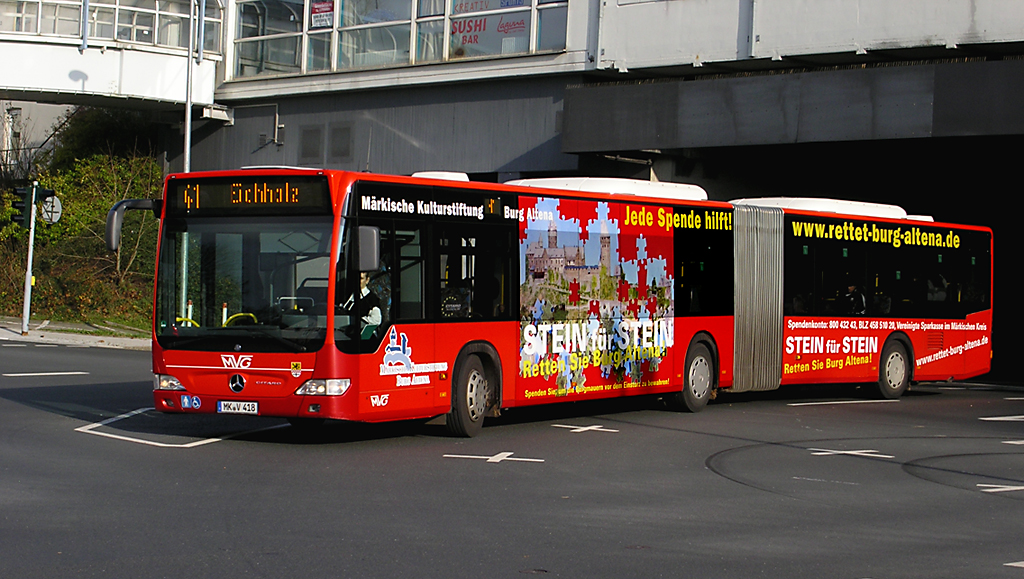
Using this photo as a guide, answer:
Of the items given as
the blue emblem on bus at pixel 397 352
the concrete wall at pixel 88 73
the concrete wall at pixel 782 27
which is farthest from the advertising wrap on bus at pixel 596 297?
the concrete wall at pixel 88 73

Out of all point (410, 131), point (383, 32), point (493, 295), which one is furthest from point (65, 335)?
point (493, 295)

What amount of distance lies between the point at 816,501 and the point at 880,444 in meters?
4.30

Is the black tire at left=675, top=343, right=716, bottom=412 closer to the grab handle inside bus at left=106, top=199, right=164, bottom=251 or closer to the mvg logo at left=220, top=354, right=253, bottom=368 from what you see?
the mvg logo at left=220, top=354, right=253, bottom=368

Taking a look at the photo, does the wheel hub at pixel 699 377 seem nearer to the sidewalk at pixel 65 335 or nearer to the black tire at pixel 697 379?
the black tire at pixel 697 379

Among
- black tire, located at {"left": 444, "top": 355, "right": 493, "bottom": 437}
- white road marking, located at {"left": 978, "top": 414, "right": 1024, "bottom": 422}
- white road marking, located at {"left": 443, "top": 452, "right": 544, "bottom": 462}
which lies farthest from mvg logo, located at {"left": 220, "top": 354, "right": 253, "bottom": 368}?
white road marking, located at {"left": 978, "top": 414, "right": 1024, "bottom": 422}

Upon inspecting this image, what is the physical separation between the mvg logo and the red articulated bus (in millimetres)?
14

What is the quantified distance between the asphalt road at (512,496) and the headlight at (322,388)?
2.04 feet

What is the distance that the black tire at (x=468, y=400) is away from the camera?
13.6 metres

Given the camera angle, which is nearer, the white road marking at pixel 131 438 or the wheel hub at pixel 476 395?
the white road marking at pixel 131 438

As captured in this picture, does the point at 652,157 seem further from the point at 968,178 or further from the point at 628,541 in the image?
the point at 628,541

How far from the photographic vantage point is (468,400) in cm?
1378

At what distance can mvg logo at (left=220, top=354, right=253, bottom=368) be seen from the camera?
41.0 ft

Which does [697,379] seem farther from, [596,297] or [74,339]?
[74,339]

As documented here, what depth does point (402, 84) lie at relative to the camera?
31.7 meters
